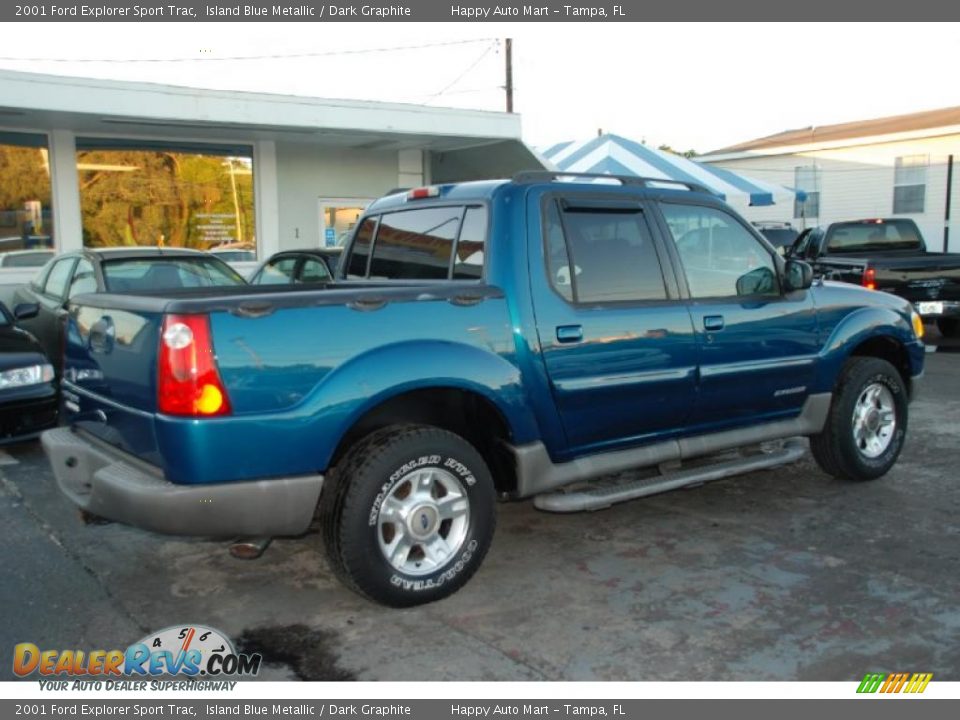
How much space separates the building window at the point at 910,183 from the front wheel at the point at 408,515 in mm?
22493

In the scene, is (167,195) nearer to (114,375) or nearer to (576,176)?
(576,176)

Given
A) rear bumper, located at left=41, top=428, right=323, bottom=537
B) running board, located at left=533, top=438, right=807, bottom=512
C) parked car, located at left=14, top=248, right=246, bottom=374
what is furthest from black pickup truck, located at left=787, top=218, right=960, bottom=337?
rear bumper, located at left=41, top=428, right=323, bottom=537

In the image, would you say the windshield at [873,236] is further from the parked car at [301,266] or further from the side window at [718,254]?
Answer: the side window at [718,254]

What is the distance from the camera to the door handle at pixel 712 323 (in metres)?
4.95

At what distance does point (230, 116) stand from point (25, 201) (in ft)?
10.7

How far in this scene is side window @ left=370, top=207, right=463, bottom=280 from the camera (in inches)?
187

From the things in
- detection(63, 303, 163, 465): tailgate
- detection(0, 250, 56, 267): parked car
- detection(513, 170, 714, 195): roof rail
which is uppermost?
detection(513, 170, 714, 195): roof rail

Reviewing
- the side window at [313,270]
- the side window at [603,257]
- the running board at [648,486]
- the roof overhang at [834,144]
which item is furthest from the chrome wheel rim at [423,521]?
the roof overhang at [834,144]

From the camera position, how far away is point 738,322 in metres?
5.11

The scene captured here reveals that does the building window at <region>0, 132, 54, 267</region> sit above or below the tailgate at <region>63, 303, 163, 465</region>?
above

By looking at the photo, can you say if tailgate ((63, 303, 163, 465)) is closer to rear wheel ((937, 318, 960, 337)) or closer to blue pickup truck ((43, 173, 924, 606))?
blue pickup truck ((43, 173, 924, 606))

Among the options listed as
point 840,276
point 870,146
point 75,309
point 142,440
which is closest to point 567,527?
point 142,440

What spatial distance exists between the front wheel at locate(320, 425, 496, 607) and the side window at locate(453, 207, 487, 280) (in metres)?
0.92

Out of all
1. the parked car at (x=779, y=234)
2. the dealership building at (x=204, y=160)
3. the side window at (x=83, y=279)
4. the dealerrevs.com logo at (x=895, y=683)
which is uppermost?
the dealership building at (x=204, y=160)
